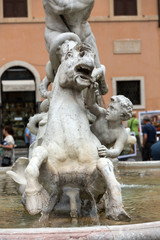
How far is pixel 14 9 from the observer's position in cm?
2389

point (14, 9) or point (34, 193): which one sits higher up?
point (14, 9)

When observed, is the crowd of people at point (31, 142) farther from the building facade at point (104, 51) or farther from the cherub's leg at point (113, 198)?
the building facade at point (104, 51)

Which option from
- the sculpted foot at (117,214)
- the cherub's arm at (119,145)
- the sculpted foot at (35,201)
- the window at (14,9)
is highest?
the window at (14,9)

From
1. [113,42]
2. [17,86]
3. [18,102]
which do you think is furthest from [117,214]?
[113,42]

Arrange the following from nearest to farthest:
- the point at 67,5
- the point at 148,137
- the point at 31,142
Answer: the point at 67,5 → the point at 31,142 → the point at 148,137

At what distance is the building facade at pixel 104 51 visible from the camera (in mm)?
23125

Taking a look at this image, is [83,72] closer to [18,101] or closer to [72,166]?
[72,166]

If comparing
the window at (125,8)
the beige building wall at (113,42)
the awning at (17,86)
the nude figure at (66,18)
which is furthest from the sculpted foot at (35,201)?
the window at (125,8)

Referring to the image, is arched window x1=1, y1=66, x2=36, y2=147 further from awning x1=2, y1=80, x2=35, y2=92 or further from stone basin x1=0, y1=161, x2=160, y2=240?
stone basin x1=0, y1=161, x2=160, y2=240

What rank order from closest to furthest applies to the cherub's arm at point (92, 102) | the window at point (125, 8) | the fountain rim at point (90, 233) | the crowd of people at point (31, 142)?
the fountain rim at point (90, 233)
the cherub's arm at point (92, 102)
the crowd of people at point (31, 142)
the window at point (125, 8)

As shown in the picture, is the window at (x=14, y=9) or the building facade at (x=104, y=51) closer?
the building facade at (x=104, y=51)

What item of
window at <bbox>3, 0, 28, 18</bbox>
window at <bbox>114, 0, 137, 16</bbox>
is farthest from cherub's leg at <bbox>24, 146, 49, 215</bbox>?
window at <bbox>114, 0, 137, 16</bbox>

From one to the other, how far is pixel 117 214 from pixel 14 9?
2179 cm

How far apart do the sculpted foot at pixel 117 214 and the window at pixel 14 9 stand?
2162 cm
